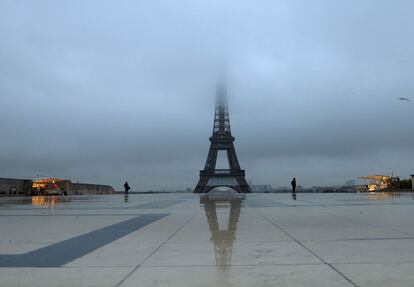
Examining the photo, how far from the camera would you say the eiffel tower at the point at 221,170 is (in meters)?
105

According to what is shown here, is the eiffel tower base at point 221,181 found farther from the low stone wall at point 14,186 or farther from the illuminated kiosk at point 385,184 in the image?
the low stone wall at point 14,186

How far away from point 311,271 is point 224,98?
116 m

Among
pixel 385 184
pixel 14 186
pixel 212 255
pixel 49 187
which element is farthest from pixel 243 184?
pixel 212 255

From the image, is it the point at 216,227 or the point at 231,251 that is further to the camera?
the point at 216,227

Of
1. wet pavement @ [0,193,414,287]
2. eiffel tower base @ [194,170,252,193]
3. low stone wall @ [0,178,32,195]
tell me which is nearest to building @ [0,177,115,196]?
low stone wall @ [0,178,32,195]

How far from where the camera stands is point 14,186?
51625 mm

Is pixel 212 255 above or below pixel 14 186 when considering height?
below

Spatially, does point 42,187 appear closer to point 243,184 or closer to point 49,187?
point 49,187

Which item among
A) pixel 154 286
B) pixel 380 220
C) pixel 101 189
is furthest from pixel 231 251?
pixel 101 189

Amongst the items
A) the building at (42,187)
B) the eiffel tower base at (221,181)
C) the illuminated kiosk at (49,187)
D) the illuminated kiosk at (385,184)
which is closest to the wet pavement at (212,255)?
the building at (42,187)

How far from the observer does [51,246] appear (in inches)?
336

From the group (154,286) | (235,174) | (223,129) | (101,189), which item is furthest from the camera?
(223,129)

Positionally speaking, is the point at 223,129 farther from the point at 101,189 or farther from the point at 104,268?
the point at 104,268

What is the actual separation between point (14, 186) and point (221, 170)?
63.5m
